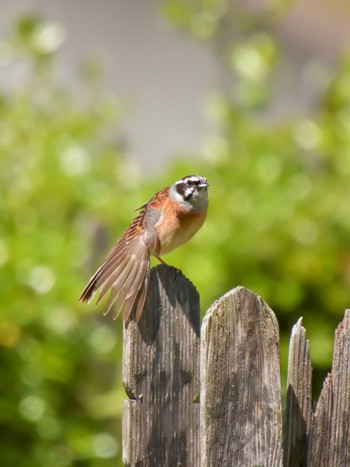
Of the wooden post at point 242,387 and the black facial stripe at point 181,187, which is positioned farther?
the black facial stripe at point 181,187

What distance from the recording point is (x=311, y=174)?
6.16 m

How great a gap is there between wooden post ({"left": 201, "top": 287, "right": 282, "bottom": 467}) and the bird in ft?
0.70

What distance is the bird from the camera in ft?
7.98

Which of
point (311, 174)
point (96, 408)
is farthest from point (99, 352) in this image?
point (311, 174)

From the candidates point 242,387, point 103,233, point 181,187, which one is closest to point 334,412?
point 242,387

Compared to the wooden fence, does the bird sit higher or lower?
higher

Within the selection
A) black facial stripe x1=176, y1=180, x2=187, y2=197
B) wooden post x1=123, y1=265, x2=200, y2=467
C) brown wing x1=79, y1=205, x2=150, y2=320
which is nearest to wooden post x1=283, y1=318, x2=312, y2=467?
wooden post x1=123, y1=265, x2=200, y2=467

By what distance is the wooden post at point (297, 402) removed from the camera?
235 centimetres

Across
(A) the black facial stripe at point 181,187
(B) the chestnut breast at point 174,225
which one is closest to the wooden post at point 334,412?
A: (B) the chestnut breast at point 174,225

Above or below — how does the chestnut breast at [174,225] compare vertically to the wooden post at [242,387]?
above

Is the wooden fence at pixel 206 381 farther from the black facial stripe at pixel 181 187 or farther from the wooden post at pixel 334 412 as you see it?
the black facial stripe at pixel 181 187

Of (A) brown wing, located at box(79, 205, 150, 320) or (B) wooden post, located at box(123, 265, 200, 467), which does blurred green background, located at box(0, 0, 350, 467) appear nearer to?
(A) brown wing, located at box(79, 205, 150, 320)

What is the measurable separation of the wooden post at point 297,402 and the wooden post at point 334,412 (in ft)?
0.09

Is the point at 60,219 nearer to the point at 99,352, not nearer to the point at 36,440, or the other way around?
the point at 99,352
